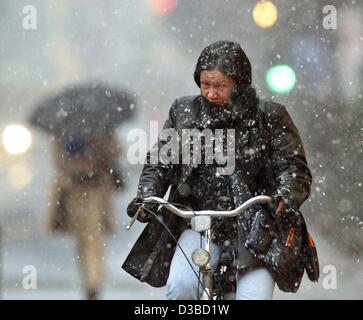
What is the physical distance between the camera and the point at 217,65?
6004mm

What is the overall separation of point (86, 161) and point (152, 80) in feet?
3.17

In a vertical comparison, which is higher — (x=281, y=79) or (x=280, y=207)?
(x=281, y=79)

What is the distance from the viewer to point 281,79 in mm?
8984

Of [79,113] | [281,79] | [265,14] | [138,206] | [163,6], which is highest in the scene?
[163,6]

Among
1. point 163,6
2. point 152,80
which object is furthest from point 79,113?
point 163,6

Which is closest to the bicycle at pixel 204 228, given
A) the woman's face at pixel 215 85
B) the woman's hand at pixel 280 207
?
the woman's hand at pixel 280 207

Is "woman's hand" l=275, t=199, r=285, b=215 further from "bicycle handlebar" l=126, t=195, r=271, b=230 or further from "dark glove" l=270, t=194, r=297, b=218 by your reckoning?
"bicycle handlebar" l=126, t=195, r=271, b=230

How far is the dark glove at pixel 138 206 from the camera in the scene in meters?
5.73

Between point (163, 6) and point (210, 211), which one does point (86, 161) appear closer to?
point (163, 6)

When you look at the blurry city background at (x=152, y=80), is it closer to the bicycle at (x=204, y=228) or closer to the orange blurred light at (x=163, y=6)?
the orange blurred light at (x=163, y=6)

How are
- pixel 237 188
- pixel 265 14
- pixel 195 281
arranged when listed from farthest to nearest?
pixel 265 14 → pixel 237 188 → pixel 195 281

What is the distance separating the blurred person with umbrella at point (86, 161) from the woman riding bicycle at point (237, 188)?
2805 millimetres

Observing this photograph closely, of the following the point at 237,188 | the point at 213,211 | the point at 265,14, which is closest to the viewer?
the point at 213,211

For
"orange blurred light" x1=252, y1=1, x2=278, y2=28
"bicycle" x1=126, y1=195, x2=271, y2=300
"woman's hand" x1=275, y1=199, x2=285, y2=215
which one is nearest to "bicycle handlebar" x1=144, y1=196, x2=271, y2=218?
"bicycle" x1=126, y1=195, x2=271, y2=300
